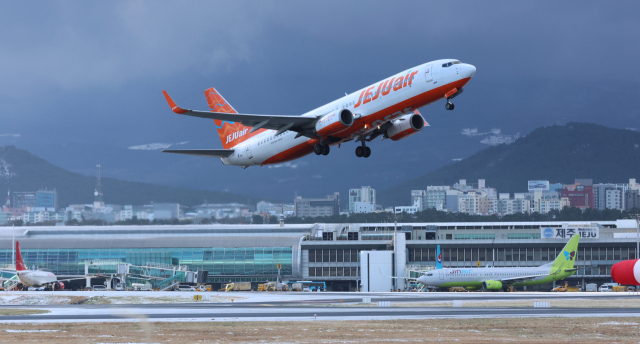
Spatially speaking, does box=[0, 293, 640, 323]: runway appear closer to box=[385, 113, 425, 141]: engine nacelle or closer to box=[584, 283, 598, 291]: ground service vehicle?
box=[385, 113, 425, 141]: engine nacelle

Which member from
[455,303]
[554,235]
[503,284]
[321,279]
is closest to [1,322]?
[455,303]

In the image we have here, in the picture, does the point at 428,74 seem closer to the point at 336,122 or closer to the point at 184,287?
the point at 336,122

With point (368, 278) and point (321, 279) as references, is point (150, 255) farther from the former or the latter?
point (368, 278)

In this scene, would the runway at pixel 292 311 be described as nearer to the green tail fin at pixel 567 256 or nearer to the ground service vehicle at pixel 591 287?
the green tail fin at pixel 567 256

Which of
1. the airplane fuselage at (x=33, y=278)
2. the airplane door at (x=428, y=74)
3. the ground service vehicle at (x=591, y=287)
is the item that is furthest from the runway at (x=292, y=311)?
the ground service vehicle at (x=591, y=287)

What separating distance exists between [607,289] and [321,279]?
142 feet

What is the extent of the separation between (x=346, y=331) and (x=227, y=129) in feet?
120

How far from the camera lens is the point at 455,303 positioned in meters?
64.1

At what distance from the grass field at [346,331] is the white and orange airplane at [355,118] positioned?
14.2 meters

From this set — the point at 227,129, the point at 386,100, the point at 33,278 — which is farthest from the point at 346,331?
the point at 33,278

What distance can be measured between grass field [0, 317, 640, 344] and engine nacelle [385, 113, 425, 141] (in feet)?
51.6

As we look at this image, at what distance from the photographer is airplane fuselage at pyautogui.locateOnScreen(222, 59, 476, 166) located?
52.6 meters

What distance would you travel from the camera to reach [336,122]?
5609 centimetres

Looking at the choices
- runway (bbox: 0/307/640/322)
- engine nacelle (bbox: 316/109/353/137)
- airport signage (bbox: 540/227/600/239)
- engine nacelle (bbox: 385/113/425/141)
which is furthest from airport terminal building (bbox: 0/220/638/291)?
engine nacelle (bbox: 316/109/353/137)
